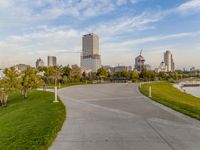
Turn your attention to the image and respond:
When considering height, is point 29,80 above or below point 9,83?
above

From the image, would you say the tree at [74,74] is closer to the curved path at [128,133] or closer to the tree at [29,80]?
the tree at [29,80]

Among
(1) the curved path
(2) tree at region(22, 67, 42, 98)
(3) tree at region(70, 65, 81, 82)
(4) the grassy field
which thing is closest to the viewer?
(1) the curved path

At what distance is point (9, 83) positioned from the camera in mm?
27078

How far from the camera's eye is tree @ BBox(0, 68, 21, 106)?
2685cm

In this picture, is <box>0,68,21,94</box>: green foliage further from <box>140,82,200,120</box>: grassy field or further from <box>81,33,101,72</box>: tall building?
<box>81,33,101,72</box>: tall building

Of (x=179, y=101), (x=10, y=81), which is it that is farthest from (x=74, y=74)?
(x=179, y=101)

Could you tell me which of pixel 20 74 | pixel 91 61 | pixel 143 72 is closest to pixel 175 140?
pixel 20 74

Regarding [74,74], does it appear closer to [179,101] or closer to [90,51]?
[179,101]

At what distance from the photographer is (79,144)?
663cm

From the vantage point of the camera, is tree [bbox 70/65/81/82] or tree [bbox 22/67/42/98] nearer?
tree [bbox 22/67/42/98]

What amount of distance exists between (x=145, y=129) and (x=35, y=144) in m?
3.49

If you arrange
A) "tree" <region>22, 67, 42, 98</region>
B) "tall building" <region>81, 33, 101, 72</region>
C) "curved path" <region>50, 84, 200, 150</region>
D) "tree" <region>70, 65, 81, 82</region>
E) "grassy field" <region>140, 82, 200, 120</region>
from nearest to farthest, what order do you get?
"curved path" <region>50, 84, 200, 150</region>, "grassy field" <region>140, 82, 200, 120</region>, "tree" <region>22, 67, 42, 98</region>, "tree" <region>70, 65, 81, 82</region>, "tall building" <region>81, 33, 101, 72</region>

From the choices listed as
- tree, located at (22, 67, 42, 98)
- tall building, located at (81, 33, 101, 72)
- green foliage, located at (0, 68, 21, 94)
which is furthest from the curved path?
tall building, located at (81, 33, 101, 72)

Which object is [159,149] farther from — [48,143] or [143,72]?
[143,72]
